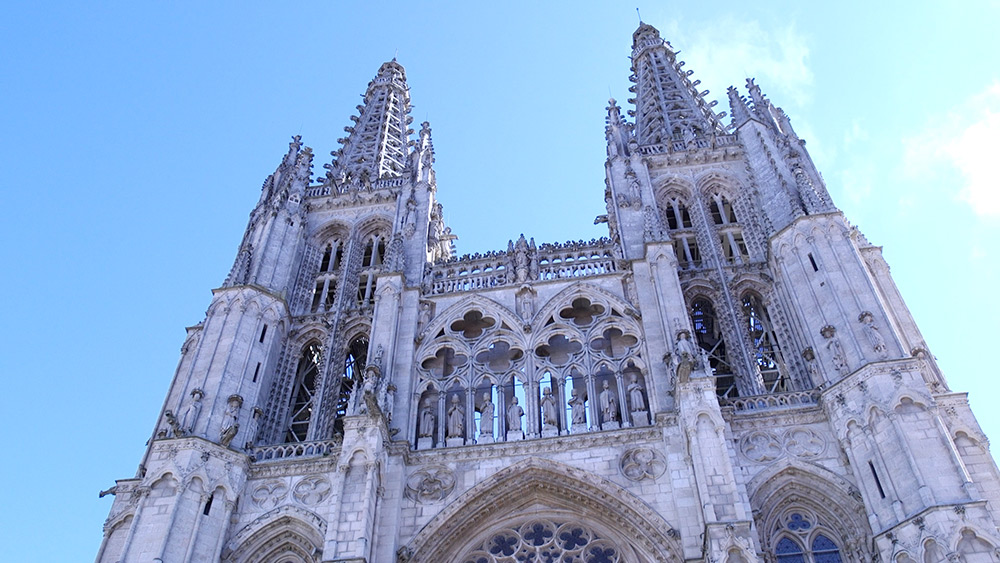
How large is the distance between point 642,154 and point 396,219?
8342 millimetres

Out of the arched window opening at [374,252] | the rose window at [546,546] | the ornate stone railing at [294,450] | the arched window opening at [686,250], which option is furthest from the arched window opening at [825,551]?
the arched window opening at [374,252]

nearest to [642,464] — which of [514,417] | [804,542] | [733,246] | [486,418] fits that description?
[514,417]

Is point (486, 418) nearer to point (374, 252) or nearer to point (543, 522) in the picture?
point (543, 522)

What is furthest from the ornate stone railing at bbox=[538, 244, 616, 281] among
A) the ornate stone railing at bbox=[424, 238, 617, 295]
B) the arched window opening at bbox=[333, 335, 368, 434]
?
the arched window opening at bbox=[333, 335, 368, 434]

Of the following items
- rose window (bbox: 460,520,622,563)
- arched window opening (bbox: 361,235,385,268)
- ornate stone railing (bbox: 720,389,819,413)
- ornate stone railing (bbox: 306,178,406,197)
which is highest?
ornate stone railing (bbox: 306,178,406,197)

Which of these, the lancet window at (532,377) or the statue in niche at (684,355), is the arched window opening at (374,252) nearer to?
the lancet window at (532,377)

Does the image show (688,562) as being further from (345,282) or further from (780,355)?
(345,282)

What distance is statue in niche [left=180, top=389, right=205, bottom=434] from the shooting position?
68.2ft

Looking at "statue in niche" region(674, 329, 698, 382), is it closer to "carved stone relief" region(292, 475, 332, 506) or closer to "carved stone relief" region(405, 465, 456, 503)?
"carved stone relief" region(405, 465, 456, 503)

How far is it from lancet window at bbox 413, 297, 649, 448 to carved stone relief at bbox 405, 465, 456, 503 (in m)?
0.95

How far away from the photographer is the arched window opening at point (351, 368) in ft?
83.3

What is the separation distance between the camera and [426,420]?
22.0 meters

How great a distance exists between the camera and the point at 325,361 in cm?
2489

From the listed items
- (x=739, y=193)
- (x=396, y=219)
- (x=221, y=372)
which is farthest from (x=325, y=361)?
(x=739, y=193)
